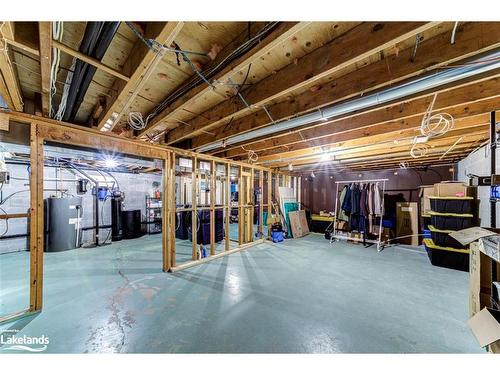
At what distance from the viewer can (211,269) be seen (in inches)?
137

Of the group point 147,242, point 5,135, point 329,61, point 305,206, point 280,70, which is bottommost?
point 147,242

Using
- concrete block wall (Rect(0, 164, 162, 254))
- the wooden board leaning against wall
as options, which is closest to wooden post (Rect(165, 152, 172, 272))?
the wooden board leaning against wall

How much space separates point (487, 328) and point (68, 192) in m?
7.26

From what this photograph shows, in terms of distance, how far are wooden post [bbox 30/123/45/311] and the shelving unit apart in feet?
14.4

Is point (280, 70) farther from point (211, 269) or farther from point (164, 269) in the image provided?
point (164, 269)

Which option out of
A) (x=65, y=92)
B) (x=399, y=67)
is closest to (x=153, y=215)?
(x=65, y=92)

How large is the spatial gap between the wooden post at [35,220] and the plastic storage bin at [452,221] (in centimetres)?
585

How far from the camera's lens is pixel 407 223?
5.47 meters

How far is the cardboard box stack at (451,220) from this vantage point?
345 cm

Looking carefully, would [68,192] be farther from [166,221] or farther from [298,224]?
[298,224]

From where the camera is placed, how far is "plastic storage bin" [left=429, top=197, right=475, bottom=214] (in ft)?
11.3

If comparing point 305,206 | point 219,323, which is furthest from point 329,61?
point 305,206

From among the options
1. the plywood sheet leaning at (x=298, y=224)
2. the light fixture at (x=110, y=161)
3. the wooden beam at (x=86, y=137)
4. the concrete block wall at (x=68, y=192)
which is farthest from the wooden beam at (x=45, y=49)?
the plywood sheet leaning at (x=298, y=224)
